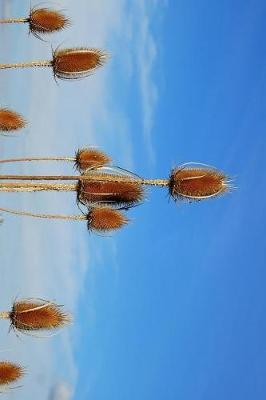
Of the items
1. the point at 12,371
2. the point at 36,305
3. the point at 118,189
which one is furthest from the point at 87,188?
the point at 12,371

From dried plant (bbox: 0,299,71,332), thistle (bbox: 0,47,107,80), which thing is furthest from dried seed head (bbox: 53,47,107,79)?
dried plant (bbox: 0,299,71,332)

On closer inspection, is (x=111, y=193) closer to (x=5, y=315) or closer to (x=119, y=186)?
(x=119, y=186)

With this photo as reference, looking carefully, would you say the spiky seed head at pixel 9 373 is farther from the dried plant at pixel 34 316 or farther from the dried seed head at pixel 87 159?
the dried seed head at pixel 87 159

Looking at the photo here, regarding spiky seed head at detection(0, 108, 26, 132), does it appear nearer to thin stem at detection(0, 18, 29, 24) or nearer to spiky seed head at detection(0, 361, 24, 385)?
thin stem at detection(0, 18, 29, 24)

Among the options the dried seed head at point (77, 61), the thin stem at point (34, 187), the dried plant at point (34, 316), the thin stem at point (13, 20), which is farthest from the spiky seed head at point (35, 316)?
the thin stem at point (13, 20)

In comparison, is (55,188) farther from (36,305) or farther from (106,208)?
(36,305)

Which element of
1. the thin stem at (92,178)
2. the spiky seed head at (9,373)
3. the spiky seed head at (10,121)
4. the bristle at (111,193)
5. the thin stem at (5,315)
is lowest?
the spiky seed head at (9,373)
